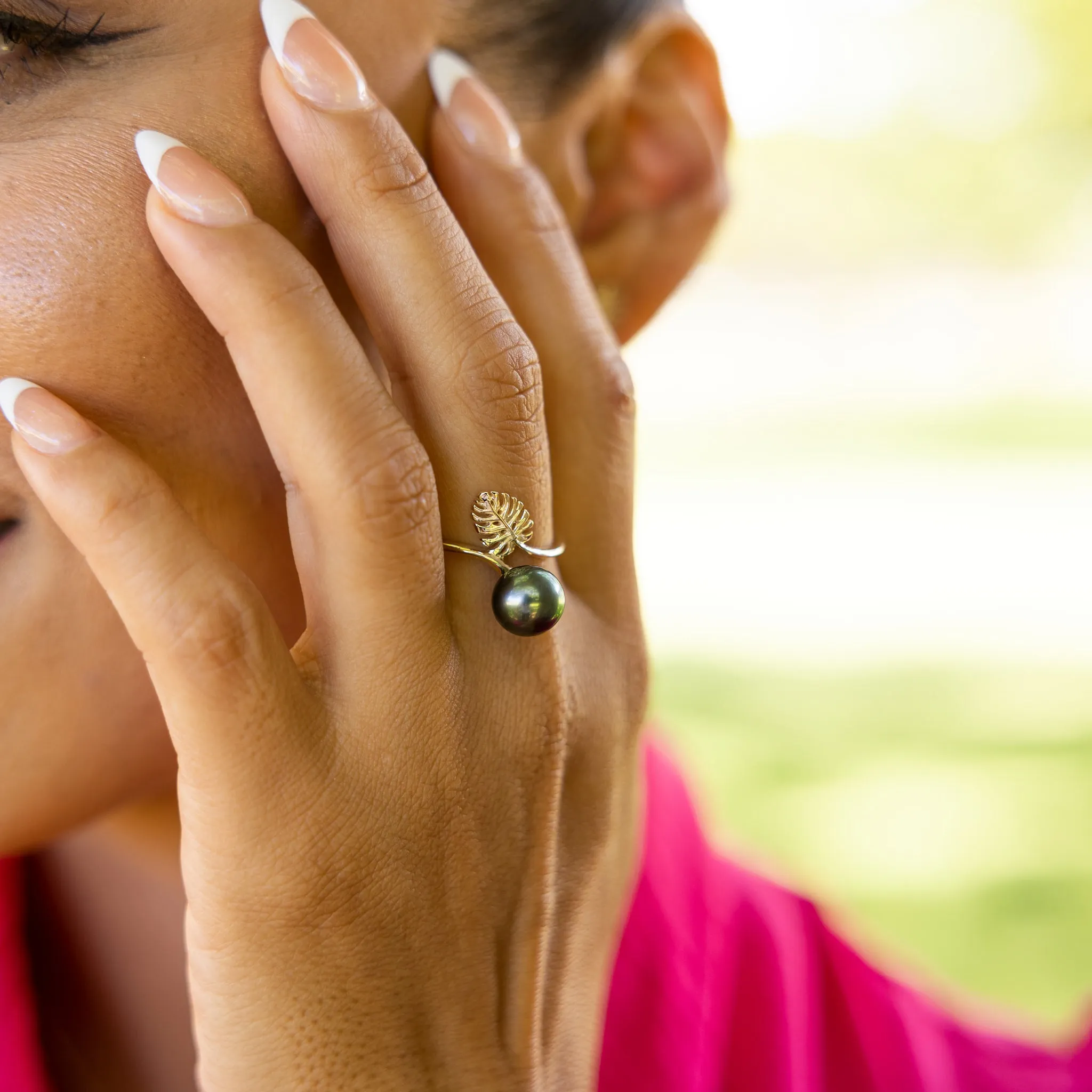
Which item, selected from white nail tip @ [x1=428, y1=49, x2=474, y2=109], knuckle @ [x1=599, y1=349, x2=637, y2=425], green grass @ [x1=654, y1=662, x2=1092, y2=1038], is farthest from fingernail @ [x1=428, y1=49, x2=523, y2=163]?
green grass @ [x1=654, y1=662, x2=1092, y2=1038]

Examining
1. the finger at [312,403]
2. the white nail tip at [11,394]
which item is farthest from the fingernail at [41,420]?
the finger at [312,403]

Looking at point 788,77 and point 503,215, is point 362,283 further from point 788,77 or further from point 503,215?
point 788,77

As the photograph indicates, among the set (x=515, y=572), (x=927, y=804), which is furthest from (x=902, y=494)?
(x=515, y=572)

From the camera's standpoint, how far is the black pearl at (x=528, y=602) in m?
0.95

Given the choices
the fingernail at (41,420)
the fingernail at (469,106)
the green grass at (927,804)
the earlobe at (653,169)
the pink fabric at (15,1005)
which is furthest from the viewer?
the green grass at (927,804)

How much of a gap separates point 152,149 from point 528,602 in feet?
1.41

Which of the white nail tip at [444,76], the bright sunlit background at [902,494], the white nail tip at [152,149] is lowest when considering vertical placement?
the bright sunlit background at [902,494]

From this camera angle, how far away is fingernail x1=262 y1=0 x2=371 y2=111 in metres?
0.91

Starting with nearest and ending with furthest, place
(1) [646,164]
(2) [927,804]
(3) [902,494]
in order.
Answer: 1. (1) [646,164]
2. (2) [927,804]
3. (3) [902,494]

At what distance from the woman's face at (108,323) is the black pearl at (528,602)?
203mm

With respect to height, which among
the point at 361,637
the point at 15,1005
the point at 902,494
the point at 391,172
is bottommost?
the point at 902,494

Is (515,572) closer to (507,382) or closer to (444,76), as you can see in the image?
(507,382)

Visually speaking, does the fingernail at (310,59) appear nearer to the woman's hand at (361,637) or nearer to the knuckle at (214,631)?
the woman's hand at (361,637)

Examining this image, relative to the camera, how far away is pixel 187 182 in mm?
866
